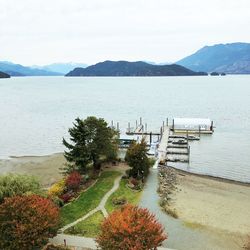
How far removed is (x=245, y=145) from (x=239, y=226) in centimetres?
4729

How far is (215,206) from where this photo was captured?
45.1 metres

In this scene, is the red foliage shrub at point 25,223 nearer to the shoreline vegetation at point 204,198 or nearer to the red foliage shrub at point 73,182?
the shoreline vegetation at point 204,198

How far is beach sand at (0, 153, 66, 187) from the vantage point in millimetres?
60000

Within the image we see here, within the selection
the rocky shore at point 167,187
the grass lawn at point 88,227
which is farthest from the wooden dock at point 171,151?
the grass lawn at point 88,227

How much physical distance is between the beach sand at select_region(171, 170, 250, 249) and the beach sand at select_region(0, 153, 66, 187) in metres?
21.0

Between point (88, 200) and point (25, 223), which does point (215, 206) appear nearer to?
point (88, 200)

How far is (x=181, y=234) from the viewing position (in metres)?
35.9

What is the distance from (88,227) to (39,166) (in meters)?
33.5

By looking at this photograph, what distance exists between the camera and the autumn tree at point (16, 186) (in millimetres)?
35156

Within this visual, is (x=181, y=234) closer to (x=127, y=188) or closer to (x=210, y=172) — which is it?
(x=127, y=188)

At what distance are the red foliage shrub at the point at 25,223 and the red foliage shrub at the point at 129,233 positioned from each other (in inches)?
194

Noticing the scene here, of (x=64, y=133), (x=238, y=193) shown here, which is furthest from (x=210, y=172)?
(x=64, y=133)

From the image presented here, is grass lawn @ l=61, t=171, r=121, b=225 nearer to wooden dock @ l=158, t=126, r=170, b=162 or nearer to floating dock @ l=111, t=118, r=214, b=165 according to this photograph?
floating dock @ l=111, t=118, r=214, b=165

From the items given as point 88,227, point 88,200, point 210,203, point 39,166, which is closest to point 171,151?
point 39,166
